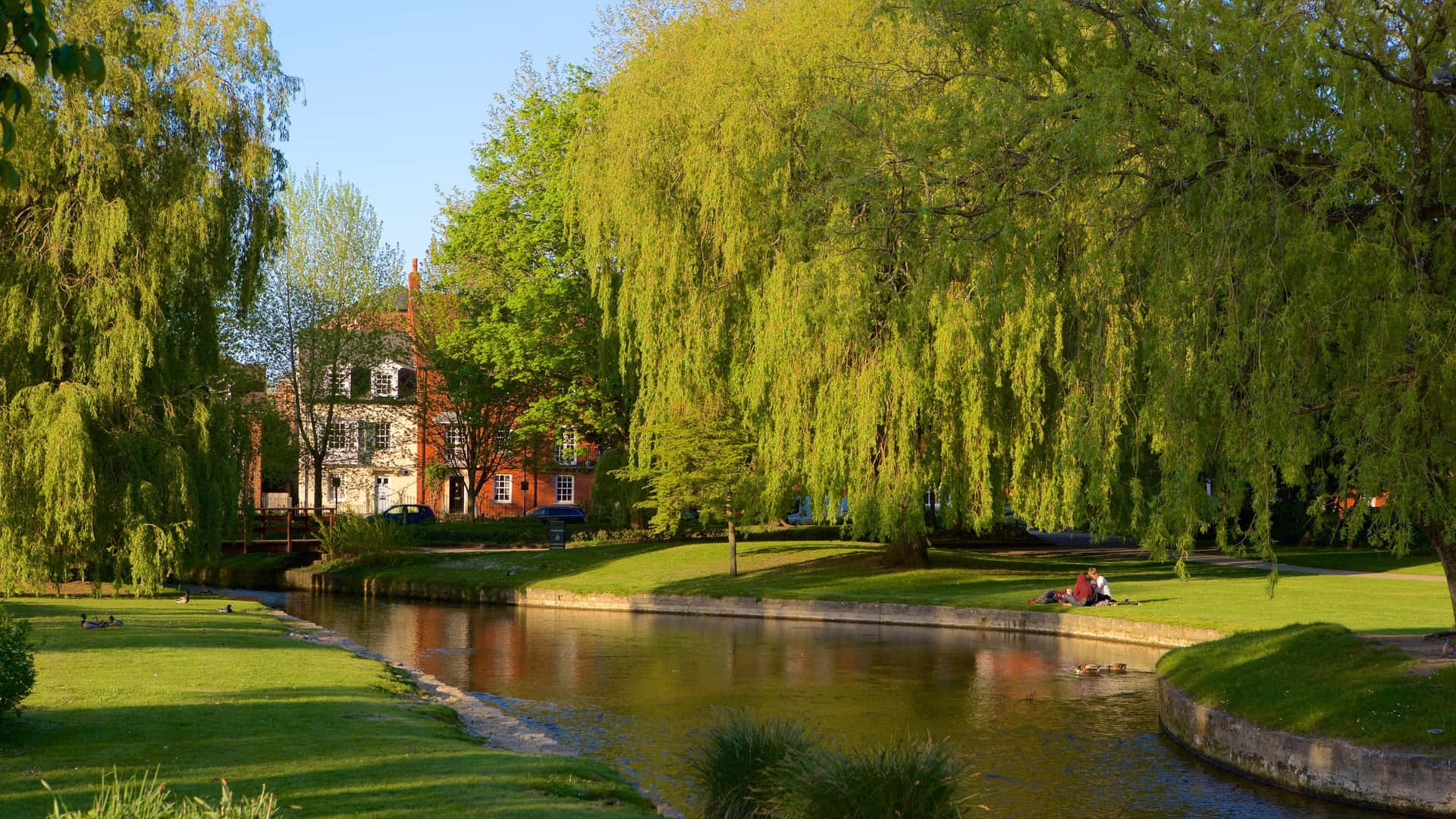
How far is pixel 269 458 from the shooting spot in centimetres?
5225

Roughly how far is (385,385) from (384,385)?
9 cm

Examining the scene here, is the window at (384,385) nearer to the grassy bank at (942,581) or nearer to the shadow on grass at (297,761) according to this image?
the grassy bank at (942,581)

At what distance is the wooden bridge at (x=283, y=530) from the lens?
42.5 metres

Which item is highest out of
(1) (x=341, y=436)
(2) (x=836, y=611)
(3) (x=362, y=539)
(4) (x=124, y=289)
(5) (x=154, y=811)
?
(4) (x=124, y=289)

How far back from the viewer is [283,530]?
47375mm

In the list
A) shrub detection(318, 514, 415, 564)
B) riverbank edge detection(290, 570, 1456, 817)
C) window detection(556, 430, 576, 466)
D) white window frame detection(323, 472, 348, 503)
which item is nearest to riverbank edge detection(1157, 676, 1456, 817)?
riverbank edge detection(290, 570, 1456, 817)

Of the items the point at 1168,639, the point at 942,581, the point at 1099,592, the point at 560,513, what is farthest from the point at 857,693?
the point at 560,513

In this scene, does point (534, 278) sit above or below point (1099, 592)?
above

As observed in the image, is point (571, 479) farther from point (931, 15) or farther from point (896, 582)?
point (931, 15)

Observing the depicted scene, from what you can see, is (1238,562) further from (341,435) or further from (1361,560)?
(341,435)

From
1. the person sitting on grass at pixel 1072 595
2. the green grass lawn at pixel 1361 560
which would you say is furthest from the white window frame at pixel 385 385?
the green grass lawn at pixel 1361 560

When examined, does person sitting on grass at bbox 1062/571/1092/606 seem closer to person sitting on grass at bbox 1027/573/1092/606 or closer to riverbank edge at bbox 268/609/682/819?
person sitting on grass at bbox 1027/573/1092/606

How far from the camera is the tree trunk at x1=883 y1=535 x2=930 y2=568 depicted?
3394cm

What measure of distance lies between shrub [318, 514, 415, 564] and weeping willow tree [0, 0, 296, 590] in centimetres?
1426
